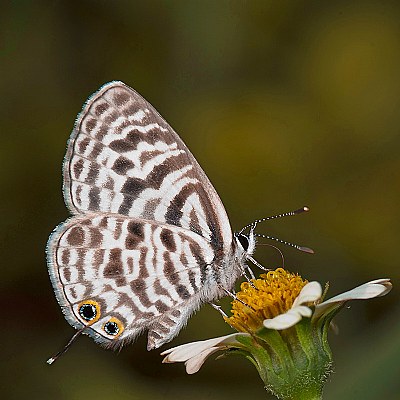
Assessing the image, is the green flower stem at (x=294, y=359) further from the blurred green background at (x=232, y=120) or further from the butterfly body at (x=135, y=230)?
the blurred green background at (x=232, y=120)

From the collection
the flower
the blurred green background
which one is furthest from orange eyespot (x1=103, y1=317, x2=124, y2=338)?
the blurred green background

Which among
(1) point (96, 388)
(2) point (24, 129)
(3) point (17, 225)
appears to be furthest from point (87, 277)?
(2) point (24, 129)

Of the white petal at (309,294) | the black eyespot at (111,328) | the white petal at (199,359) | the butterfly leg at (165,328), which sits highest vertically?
the white petal at (309,294)

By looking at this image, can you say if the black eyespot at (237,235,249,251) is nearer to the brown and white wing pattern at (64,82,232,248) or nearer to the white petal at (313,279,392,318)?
the brown and white wing pattern at (64,82,232,248)

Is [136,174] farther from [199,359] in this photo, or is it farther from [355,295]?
[355,295]

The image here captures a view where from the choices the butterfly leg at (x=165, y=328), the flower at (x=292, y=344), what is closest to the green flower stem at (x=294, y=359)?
the flower at (x=292, y=344)

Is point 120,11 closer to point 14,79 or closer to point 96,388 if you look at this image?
point 14,79

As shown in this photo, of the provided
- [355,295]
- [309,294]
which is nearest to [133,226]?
[309,294]
